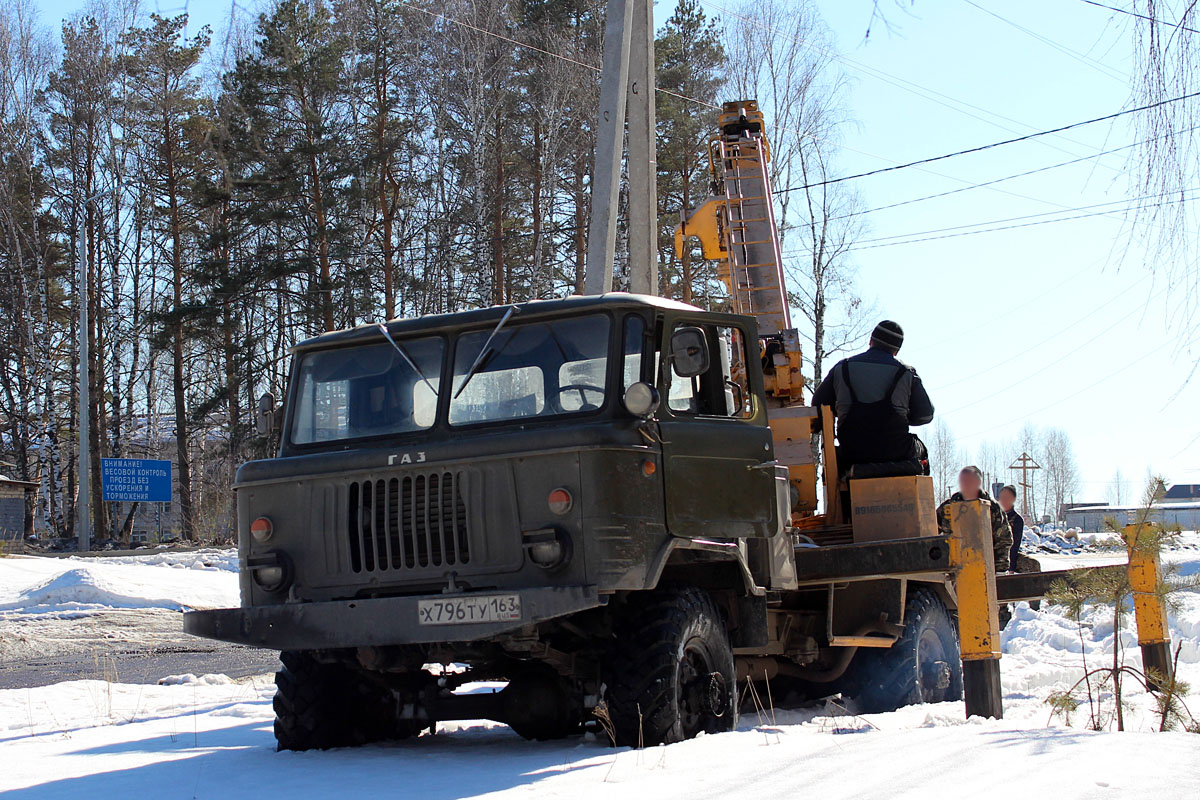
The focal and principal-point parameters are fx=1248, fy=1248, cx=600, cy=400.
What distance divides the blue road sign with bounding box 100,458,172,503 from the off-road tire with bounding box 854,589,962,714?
26.6 metres

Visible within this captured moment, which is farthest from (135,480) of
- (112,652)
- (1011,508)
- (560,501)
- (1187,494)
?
(1187,494)

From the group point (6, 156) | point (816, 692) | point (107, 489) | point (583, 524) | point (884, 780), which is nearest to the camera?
point (884, 780)

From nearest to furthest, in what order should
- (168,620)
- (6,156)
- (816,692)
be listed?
(816,692), (168,620), (6,156)

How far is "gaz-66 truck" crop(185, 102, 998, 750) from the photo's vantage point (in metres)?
6.04

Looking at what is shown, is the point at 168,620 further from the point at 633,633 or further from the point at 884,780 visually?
the point at 884,780

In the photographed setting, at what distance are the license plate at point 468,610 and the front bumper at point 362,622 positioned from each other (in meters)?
0.02

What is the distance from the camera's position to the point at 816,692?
9008mm

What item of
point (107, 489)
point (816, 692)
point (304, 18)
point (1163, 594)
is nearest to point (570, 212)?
point (304, 18)

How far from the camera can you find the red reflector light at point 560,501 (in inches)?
237

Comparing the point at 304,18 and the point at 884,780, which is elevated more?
the point at 304,18

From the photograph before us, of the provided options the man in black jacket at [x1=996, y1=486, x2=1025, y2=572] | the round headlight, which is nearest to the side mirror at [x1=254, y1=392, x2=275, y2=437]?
the round headlight

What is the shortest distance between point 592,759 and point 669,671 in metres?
0.56

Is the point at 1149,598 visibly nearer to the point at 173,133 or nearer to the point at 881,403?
the point at 881,403

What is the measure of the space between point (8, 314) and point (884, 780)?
3999cm
